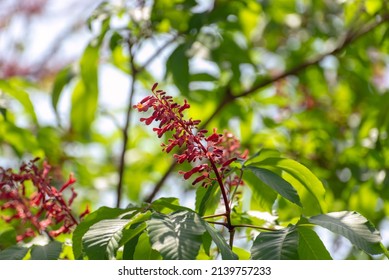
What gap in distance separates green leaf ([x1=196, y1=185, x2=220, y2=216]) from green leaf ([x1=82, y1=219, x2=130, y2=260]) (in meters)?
0.20

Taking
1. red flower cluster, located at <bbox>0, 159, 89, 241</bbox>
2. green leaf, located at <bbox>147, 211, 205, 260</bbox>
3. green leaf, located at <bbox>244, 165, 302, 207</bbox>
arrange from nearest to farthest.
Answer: green leaf, located at <bbox>147, 211, 205, 260</bbox>, green leaf, located at <bbox>244, 165, 302, 207</bbox>, red flower cluster, located at <bbox>0, 159, 89, 241</bbox>

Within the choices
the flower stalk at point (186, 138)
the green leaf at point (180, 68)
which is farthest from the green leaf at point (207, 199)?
the green leaf at point (180, 68)

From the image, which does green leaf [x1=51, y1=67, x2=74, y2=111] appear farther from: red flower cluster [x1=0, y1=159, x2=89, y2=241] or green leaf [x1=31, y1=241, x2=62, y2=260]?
green leaf [x1=31, y1=241, x2=62, y2=260]

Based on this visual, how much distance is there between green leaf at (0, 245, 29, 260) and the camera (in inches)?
54.3

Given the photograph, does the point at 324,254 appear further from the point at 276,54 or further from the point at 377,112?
the point at 276,54

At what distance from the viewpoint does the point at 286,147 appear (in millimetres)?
2980

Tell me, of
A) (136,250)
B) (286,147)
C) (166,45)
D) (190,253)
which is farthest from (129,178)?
(190,253)

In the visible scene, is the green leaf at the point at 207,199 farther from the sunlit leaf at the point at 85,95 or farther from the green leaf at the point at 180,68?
the sunlit leaf at the point at 85,95

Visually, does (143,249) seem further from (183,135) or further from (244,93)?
(244,93)

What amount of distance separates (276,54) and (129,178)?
1089 mm

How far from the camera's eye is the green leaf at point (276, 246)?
1.17 m

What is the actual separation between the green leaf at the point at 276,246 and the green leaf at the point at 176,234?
11cm

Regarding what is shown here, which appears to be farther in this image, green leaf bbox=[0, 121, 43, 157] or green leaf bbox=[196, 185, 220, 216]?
green leaf bbox=[0, 121, 43, 157]

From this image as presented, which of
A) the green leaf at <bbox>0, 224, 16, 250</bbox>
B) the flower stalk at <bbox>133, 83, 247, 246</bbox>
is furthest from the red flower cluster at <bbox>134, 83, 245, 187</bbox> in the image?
the green leaf at <bbox>0, 224, 16, 250</bbox>
